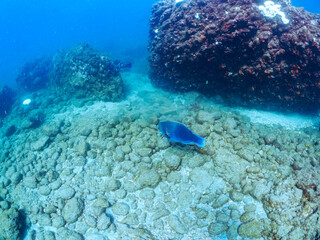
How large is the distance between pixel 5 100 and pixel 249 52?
1404cm

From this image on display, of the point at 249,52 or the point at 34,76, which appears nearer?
the point at 249,52

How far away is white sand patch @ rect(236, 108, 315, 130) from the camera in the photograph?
501 cm

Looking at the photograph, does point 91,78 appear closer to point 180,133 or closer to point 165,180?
point 165,180

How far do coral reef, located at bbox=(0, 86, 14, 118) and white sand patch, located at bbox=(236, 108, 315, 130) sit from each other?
12.5 m

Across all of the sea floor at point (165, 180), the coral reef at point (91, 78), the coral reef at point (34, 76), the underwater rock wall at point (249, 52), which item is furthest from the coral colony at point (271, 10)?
the coral reef at point (34, 76)

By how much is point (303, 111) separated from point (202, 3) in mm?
4955

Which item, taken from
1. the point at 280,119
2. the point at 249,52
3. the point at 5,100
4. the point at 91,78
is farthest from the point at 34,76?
the point at 280,119

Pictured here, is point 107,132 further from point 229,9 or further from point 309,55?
point 309,55

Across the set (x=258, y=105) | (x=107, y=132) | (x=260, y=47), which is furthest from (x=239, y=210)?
(x=260, y=47)

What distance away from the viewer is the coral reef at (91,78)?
7.24 m

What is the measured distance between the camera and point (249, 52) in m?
4.86

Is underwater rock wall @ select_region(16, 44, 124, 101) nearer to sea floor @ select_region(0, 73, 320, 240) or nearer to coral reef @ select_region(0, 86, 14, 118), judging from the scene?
sea floor @ select_region(0, 73, 320, 240)

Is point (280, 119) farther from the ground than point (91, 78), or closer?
closer

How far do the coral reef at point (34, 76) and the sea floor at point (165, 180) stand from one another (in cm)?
958
